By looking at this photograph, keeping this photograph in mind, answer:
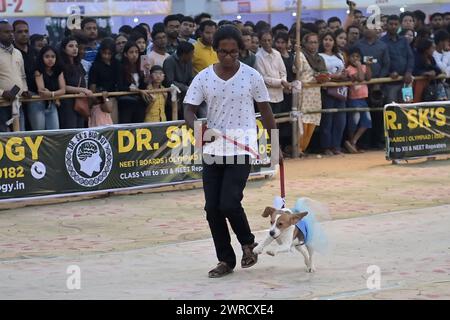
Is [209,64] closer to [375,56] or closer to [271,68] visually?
[271,68]

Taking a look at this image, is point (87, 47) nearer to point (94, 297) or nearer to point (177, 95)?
point (177, 95)

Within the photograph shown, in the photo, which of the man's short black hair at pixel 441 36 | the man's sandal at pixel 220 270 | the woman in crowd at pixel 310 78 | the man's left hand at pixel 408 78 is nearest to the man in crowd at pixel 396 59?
the man's left hand at pixel 408 78

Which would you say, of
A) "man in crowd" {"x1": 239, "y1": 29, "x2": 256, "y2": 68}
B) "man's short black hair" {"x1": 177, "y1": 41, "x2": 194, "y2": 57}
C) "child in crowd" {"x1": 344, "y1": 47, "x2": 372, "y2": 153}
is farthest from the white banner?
"man's short black hair" {"x1": 177, "y1": 41, "x2": 194, "y2": 57}

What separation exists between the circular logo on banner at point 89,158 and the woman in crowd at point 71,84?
1177 mm

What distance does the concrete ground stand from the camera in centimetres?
798

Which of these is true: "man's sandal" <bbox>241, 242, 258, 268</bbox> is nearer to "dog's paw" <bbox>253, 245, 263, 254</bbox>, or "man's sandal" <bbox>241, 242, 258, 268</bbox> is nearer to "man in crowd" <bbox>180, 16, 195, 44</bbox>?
"dog's paw" <bbox>253, 245, 263, 254</bbox>

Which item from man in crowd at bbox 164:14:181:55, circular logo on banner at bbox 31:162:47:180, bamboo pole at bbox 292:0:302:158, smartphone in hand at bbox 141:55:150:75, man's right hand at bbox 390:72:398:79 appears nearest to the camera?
circular logo on banner at bbox 31:162:47:180

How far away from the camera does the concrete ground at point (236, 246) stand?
798 centimetres

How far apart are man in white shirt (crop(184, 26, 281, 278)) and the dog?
0.98ft

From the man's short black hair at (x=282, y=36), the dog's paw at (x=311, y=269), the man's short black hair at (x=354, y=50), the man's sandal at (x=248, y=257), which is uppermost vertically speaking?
the man's short black hair at (x=282, y=36)

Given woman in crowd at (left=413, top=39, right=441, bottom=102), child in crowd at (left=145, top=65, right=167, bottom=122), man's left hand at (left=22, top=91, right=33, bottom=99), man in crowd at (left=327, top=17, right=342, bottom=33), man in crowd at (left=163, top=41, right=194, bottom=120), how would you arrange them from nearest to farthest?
man's left hand at (left=22, top=91, right=33, bottom=99) → child in crowd at (left=145, top=65, right=167, bottom=122) → man in crowd at (left=163, top=41, right=194, bottom=120) → woman in crowd at (left=413, top=39, right=441, bottom=102) → man in crowd at (left=327, top=17, right=342, bottom=33)

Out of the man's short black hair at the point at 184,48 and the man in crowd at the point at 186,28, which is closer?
the man's short black hair at the point at 184,48

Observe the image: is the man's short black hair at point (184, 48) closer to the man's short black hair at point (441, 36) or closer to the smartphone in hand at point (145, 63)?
the smartphone in hand at point (145, 63)

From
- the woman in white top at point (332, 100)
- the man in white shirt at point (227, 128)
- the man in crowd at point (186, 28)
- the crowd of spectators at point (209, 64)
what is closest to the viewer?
the man in white shirt at point (227, 128)
